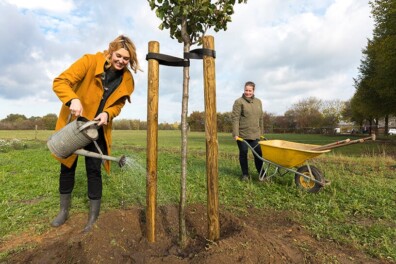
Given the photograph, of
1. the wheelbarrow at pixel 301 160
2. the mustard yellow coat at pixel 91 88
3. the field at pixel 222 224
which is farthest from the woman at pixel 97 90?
the wheelbarrow at pixel 301 160

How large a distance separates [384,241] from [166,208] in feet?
7.20

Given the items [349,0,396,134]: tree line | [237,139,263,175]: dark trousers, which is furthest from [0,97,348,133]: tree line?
[237,139,263,175]: dark trousers

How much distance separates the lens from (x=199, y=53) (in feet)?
8.10

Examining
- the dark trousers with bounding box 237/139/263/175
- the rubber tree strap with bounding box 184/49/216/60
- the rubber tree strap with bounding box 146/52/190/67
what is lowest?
the dark trousers with bounding box 237/139/263/175

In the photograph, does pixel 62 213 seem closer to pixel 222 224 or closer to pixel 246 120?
pixel 222 224

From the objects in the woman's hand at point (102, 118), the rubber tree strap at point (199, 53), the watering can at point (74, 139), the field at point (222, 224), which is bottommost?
the field at point (222, 224)

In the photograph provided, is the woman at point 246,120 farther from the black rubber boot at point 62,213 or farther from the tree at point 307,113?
the tree at point 307,113

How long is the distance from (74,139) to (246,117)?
3.61 meters

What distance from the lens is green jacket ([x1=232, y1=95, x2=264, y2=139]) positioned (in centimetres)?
552

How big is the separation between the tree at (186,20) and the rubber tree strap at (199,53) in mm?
55

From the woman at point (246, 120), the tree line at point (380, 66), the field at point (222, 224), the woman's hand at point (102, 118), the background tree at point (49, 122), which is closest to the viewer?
the field at point (222, 224)

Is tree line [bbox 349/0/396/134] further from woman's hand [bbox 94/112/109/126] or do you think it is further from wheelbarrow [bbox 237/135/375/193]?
woman's hand [bbox 94/112/109/126]

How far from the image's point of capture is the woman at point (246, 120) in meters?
5.51

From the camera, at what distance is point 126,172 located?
6172mm
